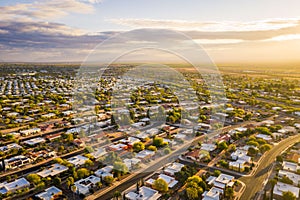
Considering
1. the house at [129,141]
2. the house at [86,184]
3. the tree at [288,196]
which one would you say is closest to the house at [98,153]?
the house at [129,141]

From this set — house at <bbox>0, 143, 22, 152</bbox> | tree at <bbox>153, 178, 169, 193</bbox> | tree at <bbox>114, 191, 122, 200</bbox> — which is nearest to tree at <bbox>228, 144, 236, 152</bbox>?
tree at <bbox>153, 178, 169, 193</bbox>

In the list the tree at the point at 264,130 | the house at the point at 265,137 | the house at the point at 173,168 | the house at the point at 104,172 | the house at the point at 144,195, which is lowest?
the house at the point at 144,195

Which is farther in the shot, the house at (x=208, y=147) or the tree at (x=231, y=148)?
the tree at (x=231, y=148)

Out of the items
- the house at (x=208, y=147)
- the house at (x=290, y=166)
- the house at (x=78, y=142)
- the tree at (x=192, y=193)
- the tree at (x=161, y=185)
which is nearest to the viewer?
the tree at (x=192, y=193)

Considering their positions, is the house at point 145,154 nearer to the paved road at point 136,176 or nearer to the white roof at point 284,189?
the paved road at point 136,176

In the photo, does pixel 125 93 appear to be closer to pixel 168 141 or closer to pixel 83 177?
pixel 168 141

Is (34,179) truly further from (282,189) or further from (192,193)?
(282,189)

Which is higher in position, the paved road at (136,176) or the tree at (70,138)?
the tree at (70,138)

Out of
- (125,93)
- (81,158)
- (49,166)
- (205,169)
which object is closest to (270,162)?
(205,169)
